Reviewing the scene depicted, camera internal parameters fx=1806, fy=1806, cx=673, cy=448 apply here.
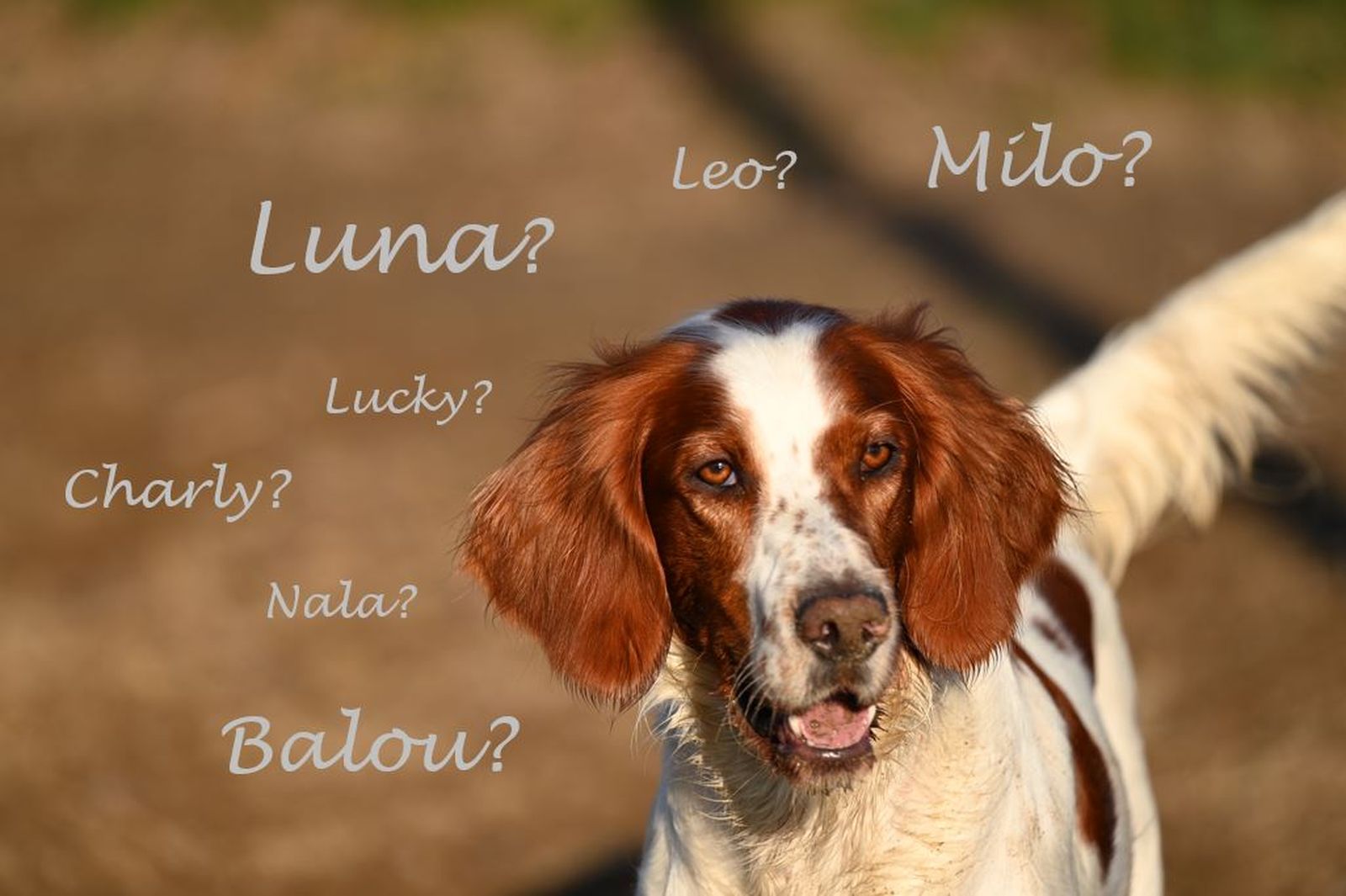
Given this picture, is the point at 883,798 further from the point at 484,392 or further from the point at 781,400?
the point at 484,392

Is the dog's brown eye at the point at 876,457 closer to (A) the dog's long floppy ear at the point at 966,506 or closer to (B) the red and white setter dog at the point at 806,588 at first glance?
(B) the red and white setter dog at the point at 806,588

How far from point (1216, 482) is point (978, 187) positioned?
5.97 meters

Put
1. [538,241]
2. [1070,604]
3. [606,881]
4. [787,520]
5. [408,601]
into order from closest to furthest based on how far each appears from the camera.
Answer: [787,520] < [1070,604] < [606,881] < [408,601] < [538,241]

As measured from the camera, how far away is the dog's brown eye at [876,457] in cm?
264

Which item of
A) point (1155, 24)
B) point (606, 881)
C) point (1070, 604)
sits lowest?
point (606, 881)

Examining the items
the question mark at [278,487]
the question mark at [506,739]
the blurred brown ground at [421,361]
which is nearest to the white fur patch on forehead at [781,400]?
the blurred brown ground at [421,361]

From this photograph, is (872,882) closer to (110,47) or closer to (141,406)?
(141,406)

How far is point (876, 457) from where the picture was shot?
2.65 meters

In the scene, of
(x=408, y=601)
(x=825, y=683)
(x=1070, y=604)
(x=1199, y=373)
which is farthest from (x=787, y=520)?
(x=408, y=601)

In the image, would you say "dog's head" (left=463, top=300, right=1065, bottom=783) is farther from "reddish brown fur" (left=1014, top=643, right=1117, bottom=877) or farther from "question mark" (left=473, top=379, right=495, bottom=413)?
"question mark" (left=473, top=379, right=495, bottom=413)

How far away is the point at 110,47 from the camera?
12625 mm

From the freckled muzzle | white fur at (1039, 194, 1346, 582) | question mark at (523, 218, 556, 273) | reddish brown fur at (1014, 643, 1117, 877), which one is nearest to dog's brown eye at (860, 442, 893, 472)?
the freckled muzzle

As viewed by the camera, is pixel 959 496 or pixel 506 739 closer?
pixel 959 496

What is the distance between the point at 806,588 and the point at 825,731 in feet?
0.90
